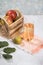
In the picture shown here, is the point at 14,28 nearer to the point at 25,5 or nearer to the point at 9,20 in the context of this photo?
the point at 9,20

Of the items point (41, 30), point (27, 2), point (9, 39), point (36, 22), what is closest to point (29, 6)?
point (27, 2)

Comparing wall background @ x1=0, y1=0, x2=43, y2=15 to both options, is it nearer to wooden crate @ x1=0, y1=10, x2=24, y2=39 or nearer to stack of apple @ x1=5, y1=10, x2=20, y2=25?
stack of apple @ x1=5, y1=10, x2=20, y2=25

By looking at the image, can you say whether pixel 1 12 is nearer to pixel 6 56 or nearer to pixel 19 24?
pixel 19 24

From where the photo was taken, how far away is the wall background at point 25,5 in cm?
209

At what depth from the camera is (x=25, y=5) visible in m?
2.11

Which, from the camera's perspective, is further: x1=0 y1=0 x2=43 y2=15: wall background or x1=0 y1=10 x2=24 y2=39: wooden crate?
x1=0 y1=0 x2=43 y2=15: wall background

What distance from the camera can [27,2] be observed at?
2086mm

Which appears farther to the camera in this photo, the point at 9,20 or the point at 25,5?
the point at 25,5

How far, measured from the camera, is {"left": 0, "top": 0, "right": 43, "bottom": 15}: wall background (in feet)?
6.84

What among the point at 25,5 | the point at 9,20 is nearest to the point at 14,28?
the point at 9,20

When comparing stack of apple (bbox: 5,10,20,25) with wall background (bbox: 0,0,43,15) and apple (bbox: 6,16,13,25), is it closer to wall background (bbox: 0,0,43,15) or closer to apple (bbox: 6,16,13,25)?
apple (bbox: 6,16,13,25)

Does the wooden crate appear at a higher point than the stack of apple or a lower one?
lower

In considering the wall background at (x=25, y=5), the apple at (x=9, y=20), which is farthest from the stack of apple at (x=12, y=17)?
the wall background at (x=25, y=5)

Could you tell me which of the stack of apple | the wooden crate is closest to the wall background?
the stack of apple
